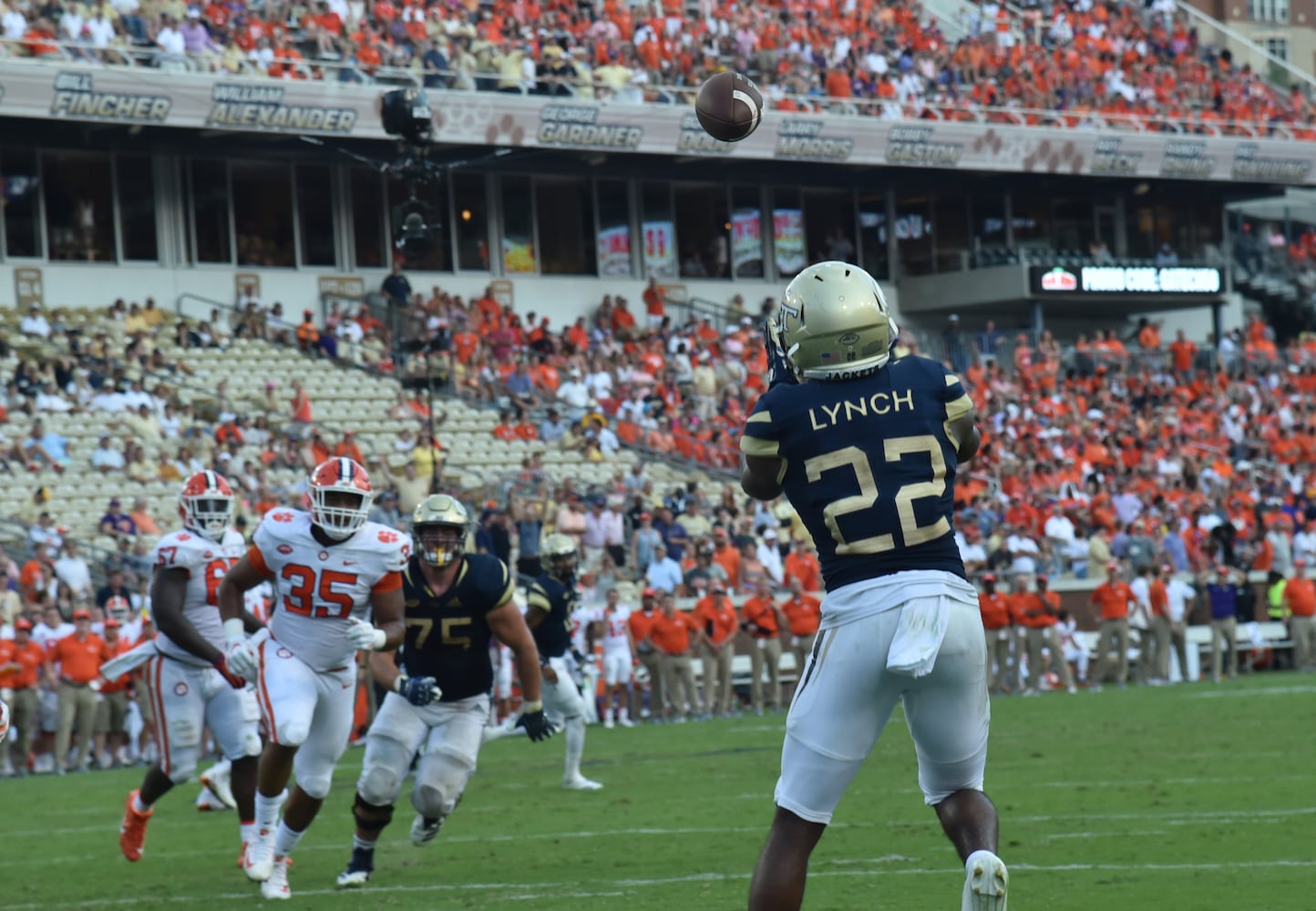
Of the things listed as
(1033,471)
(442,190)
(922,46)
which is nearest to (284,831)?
(1033,471)

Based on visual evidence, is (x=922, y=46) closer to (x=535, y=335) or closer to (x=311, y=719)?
(x=535, y=335)

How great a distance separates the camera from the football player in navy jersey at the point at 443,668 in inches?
338

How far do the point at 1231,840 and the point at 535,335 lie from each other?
20.5 meters

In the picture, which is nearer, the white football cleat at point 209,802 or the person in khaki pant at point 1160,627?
the white football cleat at point 209,802

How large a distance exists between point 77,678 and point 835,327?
12599mm

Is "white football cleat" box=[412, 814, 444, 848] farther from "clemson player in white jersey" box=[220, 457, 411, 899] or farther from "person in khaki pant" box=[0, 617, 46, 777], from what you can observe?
"person in khaki pant" box=[0, 617, 46, 777]

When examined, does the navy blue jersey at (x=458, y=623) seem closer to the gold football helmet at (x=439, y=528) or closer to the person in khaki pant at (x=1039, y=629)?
the gold football helmet at (x=439, y=528)

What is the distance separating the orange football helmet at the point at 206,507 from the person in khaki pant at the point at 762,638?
1120 centimetres

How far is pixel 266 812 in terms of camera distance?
28.7 feet

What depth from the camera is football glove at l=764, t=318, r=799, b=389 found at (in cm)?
555

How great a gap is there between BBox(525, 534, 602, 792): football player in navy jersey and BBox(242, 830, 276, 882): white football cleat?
405cm

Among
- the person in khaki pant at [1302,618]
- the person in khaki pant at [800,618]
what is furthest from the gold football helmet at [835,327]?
the person in khaki pant at [1302,618]

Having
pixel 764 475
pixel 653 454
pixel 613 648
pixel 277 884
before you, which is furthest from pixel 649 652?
pixel 764 475

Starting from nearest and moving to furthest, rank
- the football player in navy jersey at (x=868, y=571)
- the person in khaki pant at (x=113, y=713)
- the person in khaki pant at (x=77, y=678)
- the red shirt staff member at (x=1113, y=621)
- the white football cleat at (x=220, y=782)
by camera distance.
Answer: the football player in navy jersey at (x=868, y=571), the white football cleat at (x=220, y=782), the person in khaki pant at (x=77, y=678), the person in khaki pant at (x=113, y=713), the red shirt staff member at (x=1113, y=621)
